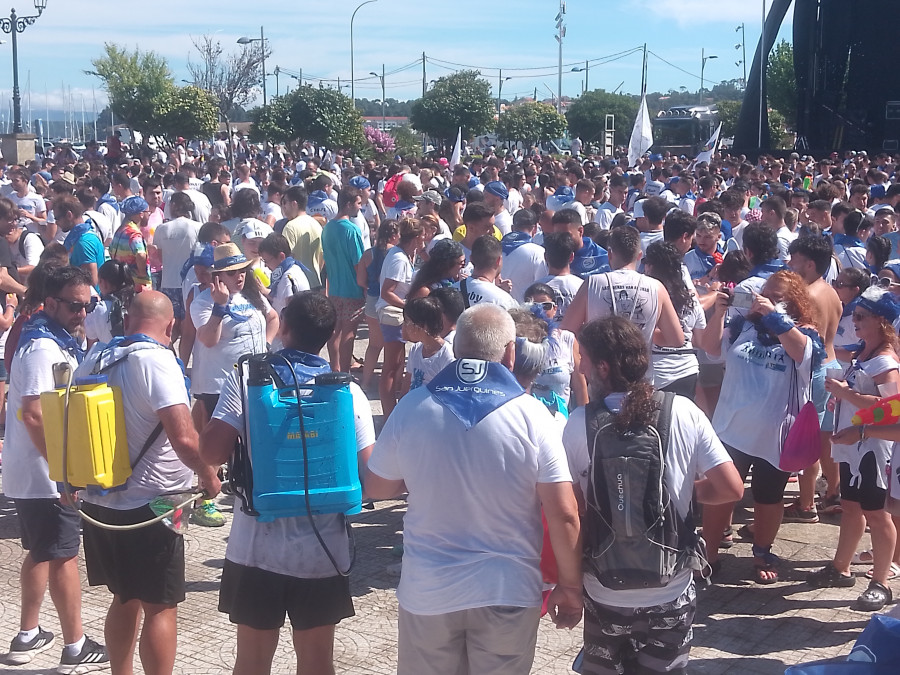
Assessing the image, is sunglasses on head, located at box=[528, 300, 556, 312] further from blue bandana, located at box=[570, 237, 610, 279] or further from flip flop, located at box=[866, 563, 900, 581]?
flip flop, located at box=[866, 563, 900, 581]

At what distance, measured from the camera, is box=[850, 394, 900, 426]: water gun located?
13.4 feet

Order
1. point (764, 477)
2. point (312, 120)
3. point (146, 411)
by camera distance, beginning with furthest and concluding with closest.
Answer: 1. point (312, 120)
2. point (764, 477)
3. point (146, 411)

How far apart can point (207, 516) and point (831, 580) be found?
12.2ft

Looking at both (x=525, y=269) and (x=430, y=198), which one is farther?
(x=430, y=198)

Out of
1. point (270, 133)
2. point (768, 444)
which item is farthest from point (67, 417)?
point (270, 133)

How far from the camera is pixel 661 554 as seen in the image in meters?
3.22

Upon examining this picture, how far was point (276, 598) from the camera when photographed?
353cm

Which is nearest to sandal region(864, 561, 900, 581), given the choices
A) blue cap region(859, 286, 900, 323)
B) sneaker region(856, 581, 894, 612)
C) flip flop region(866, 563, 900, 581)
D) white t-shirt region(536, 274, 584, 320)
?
flip flop region(866, 563, 900, 581)

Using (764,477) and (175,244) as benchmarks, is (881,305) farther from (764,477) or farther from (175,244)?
(175,244)

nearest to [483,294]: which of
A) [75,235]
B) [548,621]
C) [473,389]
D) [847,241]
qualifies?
[548,621]

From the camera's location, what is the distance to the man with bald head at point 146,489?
3842 millimetres

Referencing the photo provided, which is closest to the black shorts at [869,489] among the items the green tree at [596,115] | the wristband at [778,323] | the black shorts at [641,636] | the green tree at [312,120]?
the wristband at [778,323]

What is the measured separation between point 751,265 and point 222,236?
388 cm

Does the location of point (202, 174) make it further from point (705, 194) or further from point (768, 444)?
point (768, 444)
